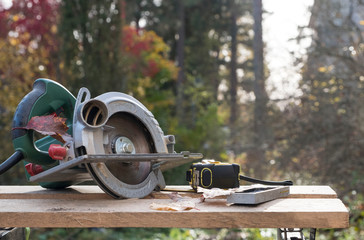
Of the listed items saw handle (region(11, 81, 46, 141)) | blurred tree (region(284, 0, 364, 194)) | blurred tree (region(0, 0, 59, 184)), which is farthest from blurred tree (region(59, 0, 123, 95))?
saw handle (region(11, 81, 46, 141))

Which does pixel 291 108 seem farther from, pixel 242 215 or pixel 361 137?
pixel 242 215

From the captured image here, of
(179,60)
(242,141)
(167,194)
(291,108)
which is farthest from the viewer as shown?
(179,60)

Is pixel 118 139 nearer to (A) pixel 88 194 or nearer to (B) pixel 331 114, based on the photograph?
(A) pixel 88 194

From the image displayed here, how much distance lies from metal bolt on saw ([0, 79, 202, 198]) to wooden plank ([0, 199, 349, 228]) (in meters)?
0.16

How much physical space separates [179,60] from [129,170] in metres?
11.9

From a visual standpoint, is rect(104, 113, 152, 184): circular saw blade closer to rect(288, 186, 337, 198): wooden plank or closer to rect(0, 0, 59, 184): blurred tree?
rect(288, 186, 337, 198): wooden plank

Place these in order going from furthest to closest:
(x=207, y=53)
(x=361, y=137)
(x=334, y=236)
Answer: (x=207, y=53)
(x=361, y=137)
(x=334, y=236)

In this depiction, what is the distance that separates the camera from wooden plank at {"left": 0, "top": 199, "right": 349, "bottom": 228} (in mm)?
1213

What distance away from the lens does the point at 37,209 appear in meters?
1.31

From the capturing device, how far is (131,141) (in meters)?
1.65

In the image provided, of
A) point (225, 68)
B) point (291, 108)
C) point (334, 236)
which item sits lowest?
point (334, 236)

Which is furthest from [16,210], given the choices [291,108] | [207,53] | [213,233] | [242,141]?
A: [207,53]

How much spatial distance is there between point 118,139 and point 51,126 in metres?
0.22

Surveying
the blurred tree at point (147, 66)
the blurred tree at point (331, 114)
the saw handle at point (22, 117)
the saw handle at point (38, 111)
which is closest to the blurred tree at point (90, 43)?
the blurred tree at point (331, 114)
